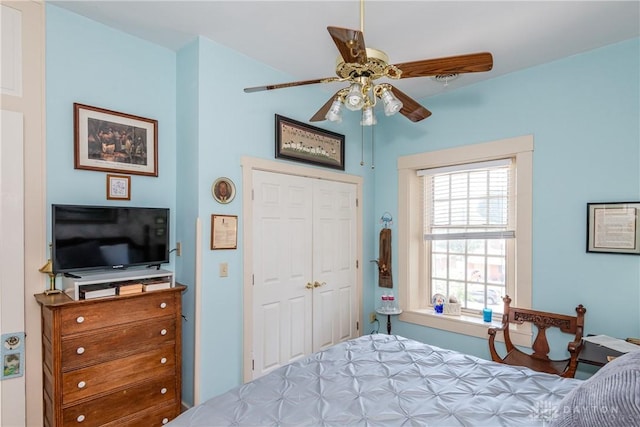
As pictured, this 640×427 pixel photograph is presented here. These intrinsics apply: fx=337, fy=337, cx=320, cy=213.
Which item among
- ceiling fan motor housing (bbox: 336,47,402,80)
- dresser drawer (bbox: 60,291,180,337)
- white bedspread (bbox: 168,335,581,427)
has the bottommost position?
white bedspread (bbox: 168,335,581,427)

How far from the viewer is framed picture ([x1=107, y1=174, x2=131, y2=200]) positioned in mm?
2328

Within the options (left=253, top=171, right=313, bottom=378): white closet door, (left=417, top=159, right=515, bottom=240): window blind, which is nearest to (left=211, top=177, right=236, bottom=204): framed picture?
(left=253, top=171, right=313, bottom=378): white closet door

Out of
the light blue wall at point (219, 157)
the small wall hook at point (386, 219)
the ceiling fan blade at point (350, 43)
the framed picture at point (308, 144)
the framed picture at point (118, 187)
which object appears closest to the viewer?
the ceiling fan blade at point (350, 43)

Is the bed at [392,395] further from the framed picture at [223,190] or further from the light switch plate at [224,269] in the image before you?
the framed picture at [223,190]

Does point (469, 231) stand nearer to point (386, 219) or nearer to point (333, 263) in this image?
point (386, 219)

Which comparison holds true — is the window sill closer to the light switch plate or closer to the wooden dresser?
the light switch plate

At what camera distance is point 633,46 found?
2391 millimetres

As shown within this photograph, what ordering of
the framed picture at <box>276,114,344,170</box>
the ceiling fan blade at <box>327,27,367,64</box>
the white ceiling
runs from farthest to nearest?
1. the framed picture at <box>276,114,344,170</box>
2. the white ceiling
3. the ceiling fan blade at <box>327,27,367,64</box>

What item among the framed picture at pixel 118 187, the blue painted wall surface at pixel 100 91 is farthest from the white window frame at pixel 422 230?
the framed picture at pixel 118 187

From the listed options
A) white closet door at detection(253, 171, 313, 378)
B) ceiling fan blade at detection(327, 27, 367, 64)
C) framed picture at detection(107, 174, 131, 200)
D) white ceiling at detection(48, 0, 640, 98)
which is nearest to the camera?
ceiling fan blade at detection(327, 27, 367, 64)

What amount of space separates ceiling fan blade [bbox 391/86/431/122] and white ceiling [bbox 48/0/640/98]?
627 millimetres

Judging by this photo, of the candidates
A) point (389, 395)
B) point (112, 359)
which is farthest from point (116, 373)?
point (389, 395)

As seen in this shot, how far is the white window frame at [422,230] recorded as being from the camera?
2.88 metres

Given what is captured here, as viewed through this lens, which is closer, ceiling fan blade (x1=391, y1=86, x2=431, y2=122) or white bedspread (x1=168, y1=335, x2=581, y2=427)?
white bedspread (x1=168, y1=335, x2=581, y2=427)
